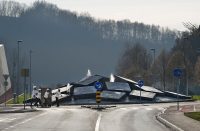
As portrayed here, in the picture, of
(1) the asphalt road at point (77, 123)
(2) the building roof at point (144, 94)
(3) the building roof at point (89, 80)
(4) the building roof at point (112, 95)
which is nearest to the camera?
(1) the asphalt road at point (77, 123)

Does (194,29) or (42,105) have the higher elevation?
(194,29)

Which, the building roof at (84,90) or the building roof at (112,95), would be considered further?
the building roof at (84,90)

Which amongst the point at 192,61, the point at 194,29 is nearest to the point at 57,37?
the point at 192,61

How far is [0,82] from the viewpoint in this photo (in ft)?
245

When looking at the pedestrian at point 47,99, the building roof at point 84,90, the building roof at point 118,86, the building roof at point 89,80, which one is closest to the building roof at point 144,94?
the building roof at point 118,86

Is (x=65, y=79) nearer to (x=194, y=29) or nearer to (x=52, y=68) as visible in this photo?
(x=52, y=68)

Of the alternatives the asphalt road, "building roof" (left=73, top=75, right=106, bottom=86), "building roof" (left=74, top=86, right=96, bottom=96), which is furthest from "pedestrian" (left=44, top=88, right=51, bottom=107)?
"building roof" (left=73, top=75, right=106, bottom=86)

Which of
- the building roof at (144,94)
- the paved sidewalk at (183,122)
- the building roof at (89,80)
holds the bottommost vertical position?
the paved sidewalk at (183,122)

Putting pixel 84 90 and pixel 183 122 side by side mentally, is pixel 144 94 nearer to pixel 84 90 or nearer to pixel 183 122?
pixel 84 90

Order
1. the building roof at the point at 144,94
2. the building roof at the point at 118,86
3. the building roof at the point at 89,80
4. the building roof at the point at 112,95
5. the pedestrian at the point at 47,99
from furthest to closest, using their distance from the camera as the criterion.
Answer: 1. the building roof at the point at 89,80
2. the building roof at the point at 118,86
3. the building roof at the point at 144,94
4. the building roof at the point at 112,95
5. the pedestrian at the point at 47,99

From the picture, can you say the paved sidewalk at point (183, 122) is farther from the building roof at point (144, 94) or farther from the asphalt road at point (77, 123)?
the building roof at point (144, 94)

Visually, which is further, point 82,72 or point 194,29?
Result: point 82,72

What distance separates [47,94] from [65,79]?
139 meters

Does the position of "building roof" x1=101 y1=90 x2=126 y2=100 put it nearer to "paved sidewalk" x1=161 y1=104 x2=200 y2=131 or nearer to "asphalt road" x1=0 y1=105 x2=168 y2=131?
"paved sidewalk" x1=161 y1=104 x2=200 y2=131
